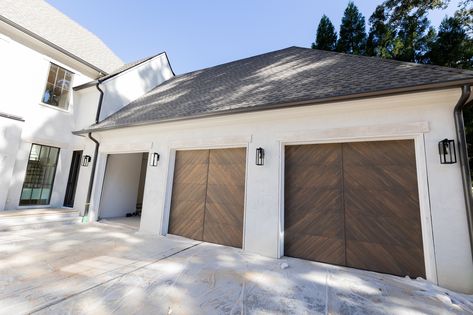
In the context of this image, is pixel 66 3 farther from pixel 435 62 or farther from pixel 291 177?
pixel 435 62

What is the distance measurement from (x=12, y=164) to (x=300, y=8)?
14101 millimetres

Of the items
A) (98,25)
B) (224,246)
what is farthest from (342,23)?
(224,246)

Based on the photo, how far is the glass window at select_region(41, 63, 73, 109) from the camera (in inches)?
332

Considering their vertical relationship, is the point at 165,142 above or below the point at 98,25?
below

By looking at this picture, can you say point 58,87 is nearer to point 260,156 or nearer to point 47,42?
point 47,42

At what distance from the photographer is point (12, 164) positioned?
7316mm

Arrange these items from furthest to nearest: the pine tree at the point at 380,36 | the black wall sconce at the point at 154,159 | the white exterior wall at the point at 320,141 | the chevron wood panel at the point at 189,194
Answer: the pine tree at the point at 380,36 → the black wall sconce at the point at 154,159 → the chevron wood panel at the point at 189,194 → the white exterior wall at the point at 320,141

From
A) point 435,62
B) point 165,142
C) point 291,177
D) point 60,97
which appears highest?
Result: point 435,62

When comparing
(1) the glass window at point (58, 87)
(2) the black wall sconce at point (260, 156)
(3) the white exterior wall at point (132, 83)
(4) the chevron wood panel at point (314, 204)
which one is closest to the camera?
(4) the chevron wood panel at point (314, 204)

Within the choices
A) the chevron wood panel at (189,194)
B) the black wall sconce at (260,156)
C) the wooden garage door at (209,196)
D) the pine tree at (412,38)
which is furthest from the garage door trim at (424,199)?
the pine tree at (412,38)

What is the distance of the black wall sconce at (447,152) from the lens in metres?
3.72

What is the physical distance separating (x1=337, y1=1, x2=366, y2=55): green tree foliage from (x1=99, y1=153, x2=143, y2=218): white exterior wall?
17774mm

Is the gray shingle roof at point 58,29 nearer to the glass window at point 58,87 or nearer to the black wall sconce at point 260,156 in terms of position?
the glass window at point 58,87

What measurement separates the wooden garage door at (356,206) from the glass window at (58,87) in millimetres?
9558
